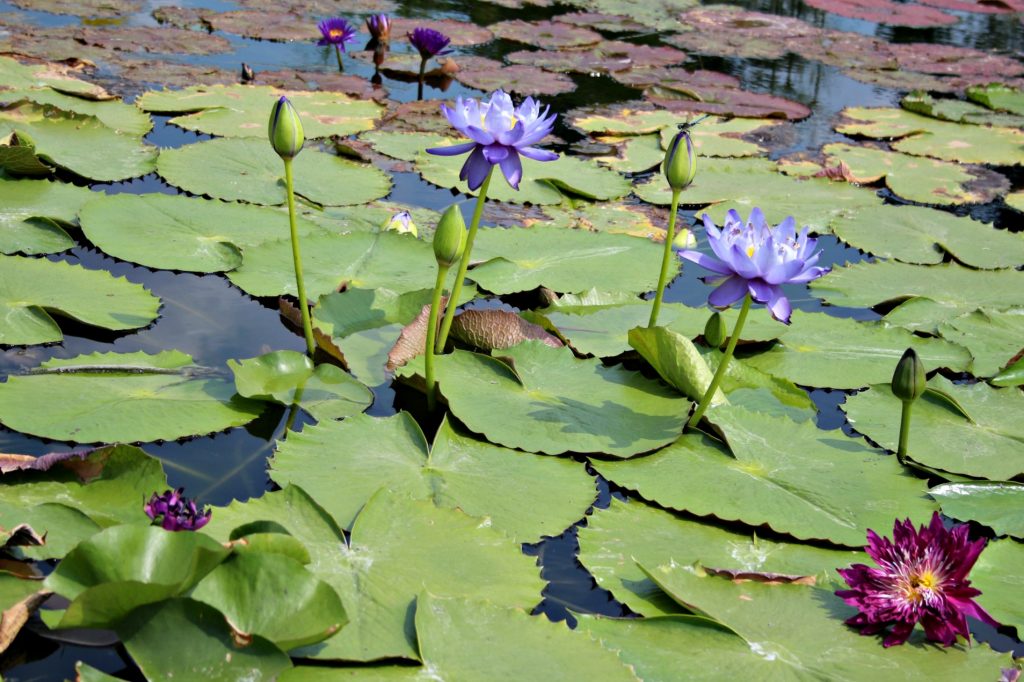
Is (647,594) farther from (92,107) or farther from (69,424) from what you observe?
(92,107)

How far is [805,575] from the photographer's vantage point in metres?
1.89

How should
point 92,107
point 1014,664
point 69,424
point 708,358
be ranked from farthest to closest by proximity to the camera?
point 92,107
point 708,358
point 69,424
point 1014,664

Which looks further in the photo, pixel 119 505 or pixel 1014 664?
pixel 119 505

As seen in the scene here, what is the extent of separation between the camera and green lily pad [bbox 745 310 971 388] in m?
2.76

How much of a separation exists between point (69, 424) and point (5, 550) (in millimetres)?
473

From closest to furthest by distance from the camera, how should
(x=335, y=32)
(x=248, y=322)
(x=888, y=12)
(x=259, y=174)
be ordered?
(x=248, y=322), (x=259, y=174), (x=335, y=32), (x=888, y=12)

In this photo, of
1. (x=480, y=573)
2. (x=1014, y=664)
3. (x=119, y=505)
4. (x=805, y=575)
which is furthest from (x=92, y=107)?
(x=1014, y=664)

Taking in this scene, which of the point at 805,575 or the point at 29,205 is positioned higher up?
the point at 29,205

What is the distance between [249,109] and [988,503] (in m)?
3.73

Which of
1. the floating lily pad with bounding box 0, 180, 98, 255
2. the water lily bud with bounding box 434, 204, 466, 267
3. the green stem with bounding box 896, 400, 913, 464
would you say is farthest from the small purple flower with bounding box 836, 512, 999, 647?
the floating lily pad with bounding box 0, 180, 98, 255

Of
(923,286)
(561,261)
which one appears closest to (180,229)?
(561,261)

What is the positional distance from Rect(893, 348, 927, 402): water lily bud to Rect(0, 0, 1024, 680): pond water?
41cm

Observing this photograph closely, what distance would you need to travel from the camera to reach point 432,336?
2.29 m

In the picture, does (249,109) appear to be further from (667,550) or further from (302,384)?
(667,550)
